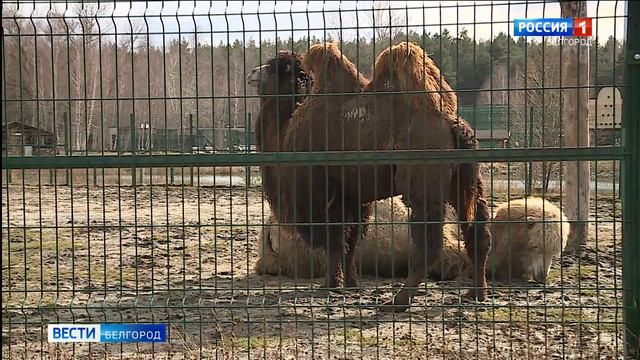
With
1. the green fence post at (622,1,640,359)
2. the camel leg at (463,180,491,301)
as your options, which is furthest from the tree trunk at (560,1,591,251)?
the green fence post at (622,1,640,359)

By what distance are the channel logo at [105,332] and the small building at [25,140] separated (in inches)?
48.9

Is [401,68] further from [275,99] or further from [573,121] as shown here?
[573,121]

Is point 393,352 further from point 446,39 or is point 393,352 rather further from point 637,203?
point 446,39

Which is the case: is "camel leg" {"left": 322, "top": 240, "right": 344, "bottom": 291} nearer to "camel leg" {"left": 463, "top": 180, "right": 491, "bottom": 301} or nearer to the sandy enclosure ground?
the sandy enclosure ground

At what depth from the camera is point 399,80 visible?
7.13 m

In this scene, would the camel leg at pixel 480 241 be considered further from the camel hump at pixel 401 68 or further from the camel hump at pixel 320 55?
the camel hump at pixel 320 55

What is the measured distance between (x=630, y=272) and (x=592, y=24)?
1.63m

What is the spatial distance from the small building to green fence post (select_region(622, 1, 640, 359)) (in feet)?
12.5

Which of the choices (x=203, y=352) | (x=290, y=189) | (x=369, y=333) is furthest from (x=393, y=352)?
(x=290, y=189)

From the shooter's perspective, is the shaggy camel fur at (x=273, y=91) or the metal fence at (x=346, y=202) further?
the shaggy camel fur at (x=273, y=91)

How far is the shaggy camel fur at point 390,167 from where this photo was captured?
708 centimetres

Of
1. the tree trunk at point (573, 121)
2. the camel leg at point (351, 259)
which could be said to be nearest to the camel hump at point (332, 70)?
the camel leg at point (351, 259)

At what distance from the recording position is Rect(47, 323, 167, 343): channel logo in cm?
521

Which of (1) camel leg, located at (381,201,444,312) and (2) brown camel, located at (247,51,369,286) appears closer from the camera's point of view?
(1) camel leg, located at (381,201,444,312)
